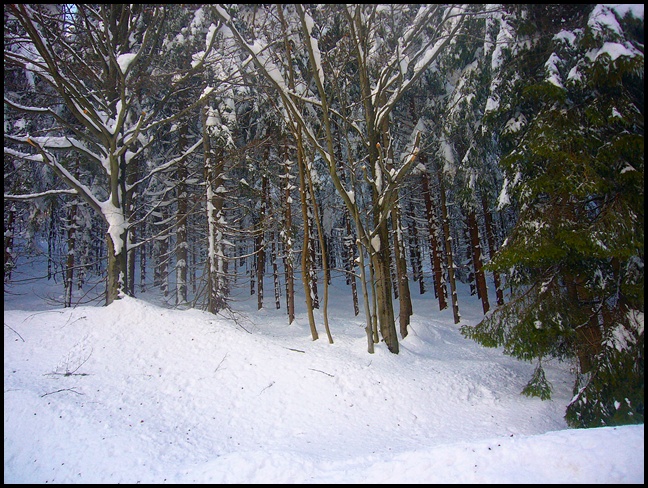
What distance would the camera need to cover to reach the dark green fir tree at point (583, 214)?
16.7 ft

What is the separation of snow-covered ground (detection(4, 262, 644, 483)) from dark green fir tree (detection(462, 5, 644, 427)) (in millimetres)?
1467

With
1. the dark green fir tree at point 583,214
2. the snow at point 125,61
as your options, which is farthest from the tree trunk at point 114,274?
the dark green fir tree at point 583,214

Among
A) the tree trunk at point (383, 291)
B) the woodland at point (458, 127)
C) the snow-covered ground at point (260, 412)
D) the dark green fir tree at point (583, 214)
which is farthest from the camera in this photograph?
the tree trunk at point (383, 291)

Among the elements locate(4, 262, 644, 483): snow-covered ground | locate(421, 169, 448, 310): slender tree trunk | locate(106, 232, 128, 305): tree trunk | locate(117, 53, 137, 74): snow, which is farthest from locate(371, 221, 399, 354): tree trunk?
locate(421, 169, 448, 310): slender tree trunk

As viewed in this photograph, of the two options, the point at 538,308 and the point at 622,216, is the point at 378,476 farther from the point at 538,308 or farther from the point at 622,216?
the point at 622,216

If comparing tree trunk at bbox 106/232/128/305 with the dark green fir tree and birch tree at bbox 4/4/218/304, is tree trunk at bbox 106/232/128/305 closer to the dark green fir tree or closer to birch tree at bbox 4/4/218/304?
birch tree at bbox 4/4/218/304

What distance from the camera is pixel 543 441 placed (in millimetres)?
3672

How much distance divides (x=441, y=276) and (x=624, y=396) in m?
12.9

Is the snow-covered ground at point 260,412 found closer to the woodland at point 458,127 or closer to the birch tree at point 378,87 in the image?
the woodland at point 458,127

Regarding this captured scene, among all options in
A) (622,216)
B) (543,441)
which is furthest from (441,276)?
(543,441)

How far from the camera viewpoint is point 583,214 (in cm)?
590

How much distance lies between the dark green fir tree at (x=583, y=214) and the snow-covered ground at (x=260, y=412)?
1467mm

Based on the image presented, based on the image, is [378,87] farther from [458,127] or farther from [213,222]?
[213,222]

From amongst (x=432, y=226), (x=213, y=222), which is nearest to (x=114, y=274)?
(x=213, y=222)
